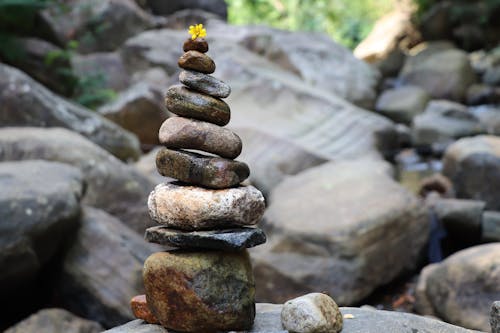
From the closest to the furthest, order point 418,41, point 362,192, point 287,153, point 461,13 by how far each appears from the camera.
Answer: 1. point 362,192
2. point 287,153
3. point 461,13
4. point 418,41

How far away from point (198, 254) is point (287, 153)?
5917 mm

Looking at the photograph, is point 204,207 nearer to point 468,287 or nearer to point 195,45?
point 195,45

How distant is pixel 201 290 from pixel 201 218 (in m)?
0.38

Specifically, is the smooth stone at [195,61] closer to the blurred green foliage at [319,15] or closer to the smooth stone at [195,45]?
the smooth stone at [195,45]

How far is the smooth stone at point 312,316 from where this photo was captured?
287 centimetres

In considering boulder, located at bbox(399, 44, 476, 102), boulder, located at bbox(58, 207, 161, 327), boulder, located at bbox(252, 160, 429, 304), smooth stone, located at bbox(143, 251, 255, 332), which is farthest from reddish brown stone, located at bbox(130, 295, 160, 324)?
boulder, located at bbox(399, 44, 476, 102)

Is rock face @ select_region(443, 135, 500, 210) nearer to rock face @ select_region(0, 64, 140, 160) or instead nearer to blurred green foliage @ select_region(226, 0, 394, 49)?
rock face @ select_region(0, 64, 140, 160)

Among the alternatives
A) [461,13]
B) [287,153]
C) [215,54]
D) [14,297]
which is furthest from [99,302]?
[461,13]

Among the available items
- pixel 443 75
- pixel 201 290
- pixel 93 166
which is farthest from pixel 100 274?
pixel 443 75

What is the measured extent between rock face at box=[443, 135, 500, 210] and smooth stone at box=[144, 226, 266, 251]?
603 cm

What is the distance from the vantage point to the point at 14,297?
4.73 meters

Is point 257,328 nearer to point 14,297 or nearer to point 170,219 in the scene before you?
point 170,219

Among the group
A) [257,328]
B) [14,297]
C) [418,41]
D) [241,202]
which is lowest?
[14,297]

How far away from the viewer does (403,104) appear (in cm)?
1531
